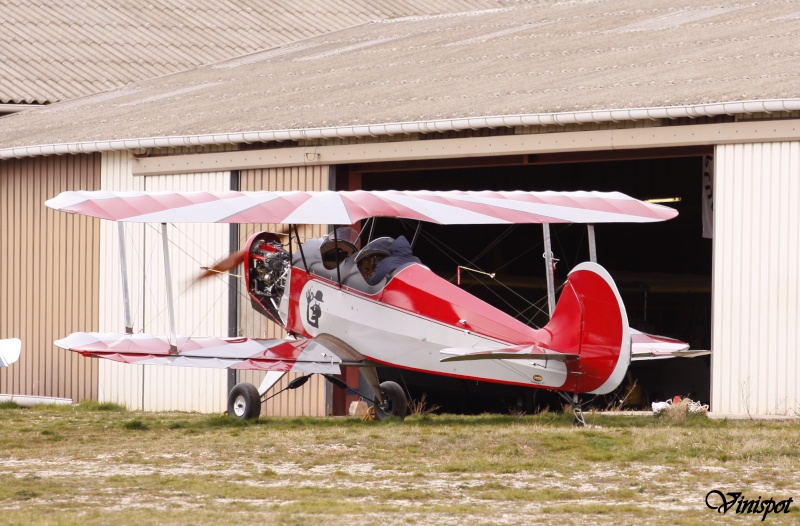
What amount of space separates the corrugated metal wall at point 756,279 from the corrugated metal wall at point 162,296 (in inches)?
252

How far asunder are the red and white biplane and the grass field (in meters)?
0.59

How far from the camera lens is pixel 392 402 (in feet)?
46.7

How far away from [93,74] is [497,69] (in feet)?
31.9

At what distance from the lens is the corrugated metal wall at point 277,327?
17.0 meters

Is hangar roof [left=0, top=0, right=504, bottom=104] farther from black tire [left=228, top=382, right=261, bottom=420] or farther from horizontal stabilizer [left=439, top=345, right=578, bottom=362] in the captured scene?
horizontal stabilizer [left=439, top=345, right=578, bottom=362]

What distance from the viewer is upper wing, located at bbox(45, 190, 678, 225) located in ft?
41.8

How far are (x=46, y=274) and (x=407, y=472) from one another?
11.1 meters

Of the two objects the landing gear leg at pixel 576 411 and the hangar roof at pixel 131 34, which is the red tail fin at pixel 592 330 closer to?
the landing gear leg at pixel 576 411

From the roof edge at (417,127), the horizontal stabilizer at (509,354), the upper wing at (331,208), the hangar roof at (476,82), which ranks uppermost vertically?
the hangar roof at (476,82)

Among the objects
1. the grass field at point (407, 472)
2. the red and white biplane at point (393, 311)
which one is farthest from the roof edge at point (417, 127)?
the grass field at point (407, 472)

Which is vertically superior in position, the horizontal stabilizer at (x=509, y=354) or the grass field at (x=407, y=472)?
the horizontal stabilizer at (x=509, y=354)

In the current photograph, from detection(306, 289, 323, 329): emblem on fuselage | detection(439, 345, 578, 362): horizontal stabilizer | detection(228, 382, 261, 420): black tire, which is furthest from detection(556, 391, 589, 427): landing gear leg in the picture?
detection(228, 382, 261, 420): black tire

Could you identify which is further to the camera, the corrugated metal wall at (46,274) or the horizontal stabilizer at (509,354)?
the corrugated metal wall at (46,274)

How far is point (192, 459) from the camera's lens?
10.8 meters
